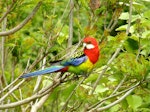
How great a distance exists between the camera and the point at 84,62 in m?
2.96

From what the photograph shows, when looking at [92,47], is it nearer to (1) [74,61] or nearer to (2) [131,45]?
(1) [74,61]

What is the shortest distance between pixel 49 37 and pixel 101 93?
892 mm

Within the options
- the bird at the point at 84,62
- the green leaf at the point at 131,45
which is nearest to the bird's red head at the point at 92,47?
the bird at the point at 84,62

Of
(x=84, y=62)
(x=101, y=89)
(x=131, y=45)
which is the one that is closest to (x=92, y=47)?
(x=84, y=62)

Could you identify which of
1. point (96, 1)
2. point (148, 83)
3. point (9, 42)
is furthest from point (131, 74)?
point (9, 42)

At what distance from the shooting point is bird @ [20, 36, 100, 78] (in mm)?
2838

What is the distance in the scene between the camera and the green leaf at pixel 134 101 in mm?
3317

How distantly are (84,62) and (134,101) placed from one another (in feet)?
1.89

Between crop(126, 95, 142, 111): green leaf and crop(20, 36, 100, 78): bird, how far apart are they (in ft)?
1.67

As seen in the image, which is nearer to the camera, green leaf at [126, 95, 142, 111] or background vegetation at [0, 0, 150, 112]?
background vegetation at [0, 0, 150, 112]

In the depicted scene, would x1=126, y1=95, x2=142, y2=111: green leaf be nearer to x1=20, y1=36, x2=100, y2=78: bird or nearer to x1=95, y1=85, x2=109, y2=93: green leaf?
x1=95, y1=85, x2=109, y2=93: green leaf

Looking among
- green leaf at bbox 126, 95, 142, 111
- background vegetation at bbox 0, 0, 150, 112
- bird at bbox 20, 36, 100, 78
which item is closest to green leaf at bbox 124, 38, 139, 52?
background vegetation at bbox 0, 0, 150, 112

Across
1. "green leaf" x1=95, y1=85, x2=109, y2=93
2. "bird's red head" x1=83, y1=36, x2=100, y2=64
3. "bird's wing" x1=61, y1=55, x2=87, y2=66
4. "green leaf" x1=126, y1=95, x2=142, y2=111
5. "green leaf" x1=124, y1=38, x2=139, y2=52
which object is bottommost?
"green leaf" x1=126, y1=95, x2=142, y2=111

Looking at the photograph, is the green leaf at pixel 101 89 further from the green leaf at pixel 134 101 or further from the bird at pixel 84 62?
the bird at pixel 84 62
